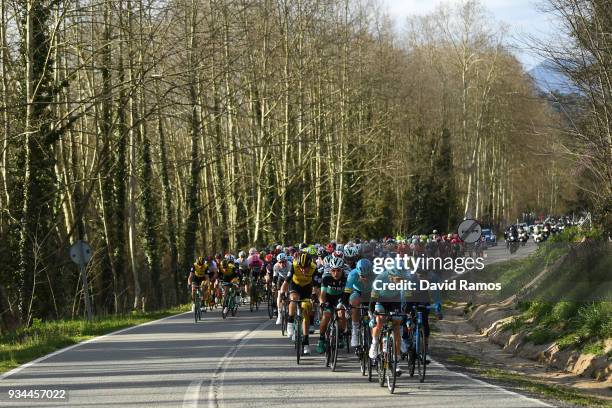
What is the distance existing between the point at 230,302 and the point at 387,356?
13.1 metres

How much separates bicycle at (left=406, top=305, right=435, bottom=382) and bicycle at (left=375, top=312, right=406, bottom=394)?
597mm

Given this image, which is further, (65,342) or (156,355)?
(65,342)

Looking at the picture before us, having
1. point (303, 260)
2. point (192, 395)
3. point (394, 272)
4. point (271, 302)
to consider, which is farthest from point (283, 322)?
point (192, 395)

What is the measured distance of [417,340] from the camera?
13.4 meters

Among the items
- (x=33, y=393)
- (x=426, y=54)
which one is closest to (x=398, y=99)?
(x=426, y=54)

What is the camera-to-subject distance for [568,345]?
19.2 metres

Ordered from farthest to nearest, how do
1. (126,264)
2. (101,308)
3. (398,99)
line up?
(398,99) < (126,264) < (101,308)

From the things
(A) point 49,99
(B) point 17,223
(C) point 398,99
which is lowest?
(B) point 17,223

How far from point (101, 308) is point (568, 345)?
21.1 metres

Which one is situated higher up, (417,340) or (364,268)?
(364,268)

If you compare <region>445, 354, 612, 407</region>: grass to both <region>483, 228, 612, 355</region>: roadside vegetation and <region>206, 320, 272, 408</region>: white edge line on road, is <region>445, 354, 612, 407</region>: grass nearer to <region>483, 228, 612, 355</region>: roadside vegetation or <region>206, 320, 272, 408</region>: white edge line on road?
<region>483, 228, 612, 355</region>: roadside vegetation

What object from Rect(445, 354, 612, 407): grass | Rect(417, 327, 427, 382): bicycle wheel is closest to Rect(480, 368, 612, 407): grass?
Rect(445, 354, 612, 407): grass

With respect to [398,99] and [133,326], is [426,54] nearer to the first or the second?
[398,99]

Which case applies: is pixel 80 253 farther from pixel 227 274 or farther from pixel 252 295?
pixel 252 295
